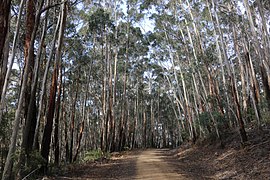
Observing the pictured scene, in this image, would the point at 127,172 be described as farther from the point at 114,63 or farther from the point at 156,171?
the point at 114,63

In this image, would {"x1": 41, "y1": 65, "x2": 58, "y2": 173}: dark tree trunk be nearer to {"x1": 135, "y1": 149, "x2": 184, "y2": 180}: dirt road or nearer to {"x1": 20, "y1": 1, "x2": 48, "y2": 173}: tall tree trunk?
{"x1": 20, "y1": 1, "x2": 48, "y2": 173}: tall tree trunk

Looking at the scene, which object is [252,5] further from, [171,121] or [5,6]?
[171,121]

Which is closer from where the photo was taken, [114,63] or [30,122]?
[30,122]

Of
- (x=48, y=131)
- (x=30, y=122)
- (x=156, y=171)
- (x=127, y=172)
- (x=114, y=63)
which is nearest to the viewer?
(x=30, y=122)

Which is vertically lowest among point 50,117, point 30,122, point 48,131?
point 48,131

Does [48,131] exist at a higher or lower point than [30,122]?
lower

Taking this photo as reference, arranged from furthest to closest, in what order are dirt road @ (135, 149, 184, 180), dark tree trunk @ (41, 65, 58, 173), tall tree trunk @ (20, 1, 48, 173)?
dark tree trunk @ (41, 65, 58, 173) < dirt road @ (135, 149, 184, 180) < tall tree trunk @ (20, 1, 48, 173)

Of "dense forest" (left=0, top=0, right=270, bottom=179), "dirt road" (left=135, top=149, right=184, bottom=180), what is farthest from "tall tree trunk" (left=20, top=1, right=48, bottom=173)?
"dirt road" (left=135, top=149, right=184, bottom=180)

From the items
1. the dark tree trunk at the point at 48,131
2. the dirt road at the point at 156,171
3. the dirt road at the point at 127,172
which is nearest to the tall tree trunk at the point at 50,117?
the dark tree trunk at the point at 48,131

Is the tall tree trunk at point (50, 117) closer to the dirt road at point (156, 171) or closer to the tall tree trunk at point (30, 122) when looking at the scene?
the tall tree trunk at point (30, 122)

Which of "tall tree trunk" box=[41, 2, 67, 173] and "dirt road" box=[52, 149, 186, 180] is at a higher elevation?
"tall tree trunk" box=[41, 2, 67, 173]

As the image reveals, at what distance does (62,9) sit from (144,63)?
936 inches

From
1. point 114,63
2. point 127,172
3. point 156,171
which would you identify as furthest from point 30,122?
point 114,63

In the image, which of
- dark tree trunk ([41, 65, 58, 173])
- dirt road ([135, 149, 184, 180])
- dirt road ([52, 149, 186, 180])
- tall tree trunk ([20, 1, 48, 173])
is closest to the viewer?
tall tree trunk ([20, 1, 48, 173])
